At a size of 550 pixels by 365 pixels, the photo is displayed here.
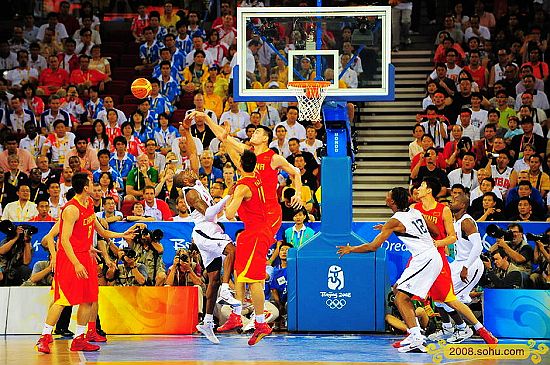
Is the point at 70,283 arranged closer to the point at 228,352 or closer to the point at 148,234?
the point at 228,352

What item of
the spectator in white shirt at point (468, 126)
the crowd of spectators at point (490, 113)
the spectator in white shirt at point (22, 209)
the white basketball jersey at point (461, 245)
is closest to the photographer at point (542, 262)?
the crowd of spectators at point (490, 113)

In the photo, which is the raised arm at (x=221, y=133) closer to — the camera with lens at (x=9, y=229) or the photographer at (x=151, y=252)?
the photographer at (x=151, y=252)

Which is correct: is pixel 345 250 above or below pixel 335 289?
above

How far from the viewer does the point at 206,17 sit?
22.1 m

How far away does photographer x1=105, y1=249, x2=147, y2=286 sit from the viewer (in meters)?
14.3

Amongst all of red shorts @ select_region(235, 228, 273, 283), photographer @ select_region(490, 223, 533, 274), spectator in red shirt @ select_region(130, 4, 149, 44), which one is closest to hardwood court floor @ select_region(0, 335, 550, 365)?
red shorts @ select_region(235, 228, 273, 283)

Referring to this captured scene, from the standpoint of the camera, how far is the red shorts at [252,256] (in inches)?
477

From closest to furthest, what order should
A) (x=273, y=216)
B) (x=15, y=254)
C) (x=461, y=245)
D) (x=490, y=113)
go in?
(x=273, y=216), (x=461, y=245), (x=15, y=254), (x=490, y=113)

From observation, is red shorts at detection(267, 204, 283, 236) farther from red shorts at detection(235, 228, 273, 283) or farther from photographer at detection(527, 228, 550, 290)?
photographer at detection(527, 228, 550, 290)

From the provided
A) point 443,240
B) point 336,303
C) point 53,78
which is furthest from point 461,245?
point 53,78

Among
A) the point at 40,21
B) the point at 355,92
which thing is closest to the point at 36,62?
the point at 40,21

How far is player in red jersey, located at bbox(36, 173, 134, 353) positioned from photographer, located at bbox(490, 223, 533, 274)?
5.40 m

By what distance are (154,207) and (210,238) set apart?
9.82ft

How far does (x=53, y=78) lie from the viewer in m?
20.7
